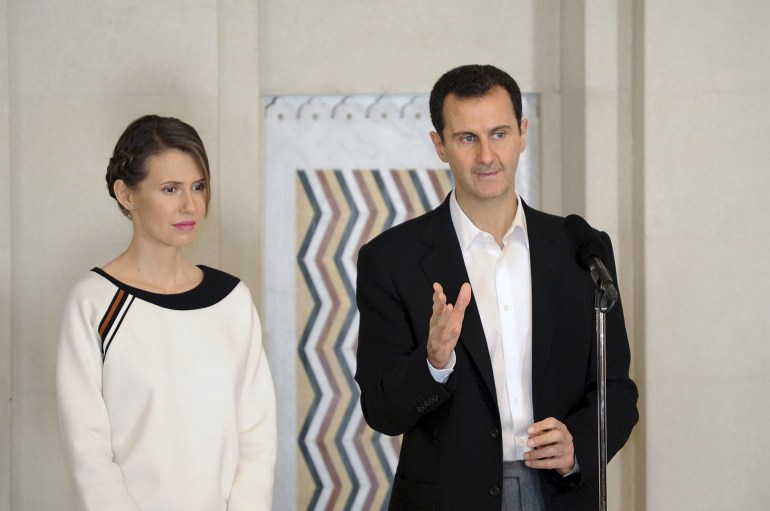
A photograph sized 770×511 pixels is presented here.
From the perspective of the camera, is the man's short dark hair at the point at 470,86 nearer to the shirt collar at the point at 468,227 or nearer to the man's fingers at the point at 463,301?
the shirt collar at the point at 468,227

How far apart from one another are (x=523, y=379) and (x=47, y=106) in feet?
8.00

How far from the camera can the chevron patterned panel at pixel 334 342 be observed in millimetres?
4418

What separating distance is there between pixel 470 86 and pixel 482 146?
195 mm

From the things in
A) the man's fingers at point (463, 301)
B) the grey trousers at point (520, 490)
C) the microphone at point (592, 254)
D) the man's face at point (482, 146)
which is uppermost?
the man's face at point (482, 146)

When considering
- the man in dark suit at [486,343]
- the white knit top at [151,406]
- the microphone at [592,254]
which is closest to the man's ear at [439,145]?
the man in dark suit at [486,343]

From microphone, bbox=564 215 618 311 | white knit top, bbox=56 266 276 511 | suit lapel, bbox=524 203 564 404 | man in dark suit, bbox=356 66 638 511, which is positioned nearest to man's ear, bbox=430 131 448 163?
man in dark suit, bbox=356 66 638 511

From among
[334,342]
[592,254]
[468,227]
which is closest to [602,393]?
[592,254]

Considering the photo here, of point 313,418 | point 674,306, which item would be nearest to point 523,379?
point 674,306

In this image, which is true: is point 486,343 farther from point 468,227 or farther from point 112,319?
point 112,319

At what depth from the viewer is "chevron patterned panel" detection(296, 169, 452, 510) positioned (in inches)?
174

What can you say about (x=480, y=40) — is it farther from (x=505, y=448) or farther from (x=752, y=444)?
(x=505, y=448)

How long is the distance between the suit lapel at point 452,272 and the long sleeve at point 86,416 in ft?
2.96

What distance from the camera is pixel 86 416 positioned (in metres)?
2.63

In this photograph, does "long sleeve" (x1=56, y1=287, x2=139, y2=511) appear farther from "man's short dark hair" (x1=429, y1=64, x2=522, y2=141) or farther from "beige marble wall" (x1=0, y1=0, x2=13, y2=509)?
"beige marble wall" (x1=0, y1=0, x2=13, y2=509)
